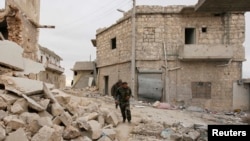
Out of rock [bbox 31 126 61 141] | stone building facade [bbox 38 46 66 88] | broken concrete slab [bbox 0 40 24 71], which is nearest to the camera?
rock [bbox 31 126 61 141]

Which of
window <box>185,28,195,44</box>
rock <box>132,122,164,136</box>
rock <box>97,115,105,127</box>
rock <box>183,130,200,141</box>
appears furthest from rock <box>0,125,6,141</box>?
window <box>185,28,195,44</box>

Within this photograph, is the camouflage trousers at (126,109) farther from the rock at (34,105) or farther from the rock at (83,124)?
the rock at (34,105)

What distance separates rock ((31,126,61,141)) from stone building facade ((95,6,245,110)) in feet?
34.3

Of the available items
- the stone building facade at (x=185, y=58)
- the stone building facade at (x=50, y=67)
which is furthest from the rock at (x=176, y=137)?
the stone building facade at (x=50, y=67)

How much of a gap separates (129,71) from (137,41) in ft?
5.96

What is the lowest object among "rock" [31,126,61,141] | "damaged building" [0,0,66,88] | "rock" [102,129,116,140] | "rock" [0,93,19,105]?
"rock" [102,129,116,140]

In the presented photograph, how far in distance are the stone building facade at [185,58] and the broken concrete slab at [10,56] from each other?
28.5 feet

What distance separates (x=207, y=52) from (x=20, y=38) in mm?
9655

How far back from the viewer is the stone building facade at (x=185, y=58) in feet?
46.9

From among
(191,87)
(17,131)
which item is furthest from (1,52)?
(191,87)

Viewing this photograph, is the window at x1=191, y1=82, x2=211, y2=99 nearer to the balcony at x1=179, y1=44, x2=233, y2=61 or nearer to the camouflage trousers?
the balcony at x1=179, y1=44, x2=233, y2=61

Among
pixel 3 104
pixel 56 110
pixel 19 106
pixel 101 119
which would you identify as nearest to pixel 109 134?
pixel 101 119

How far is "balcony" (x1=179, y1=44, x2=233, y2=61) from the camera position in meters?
13.8

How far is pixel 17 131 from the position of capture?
13.6ft
